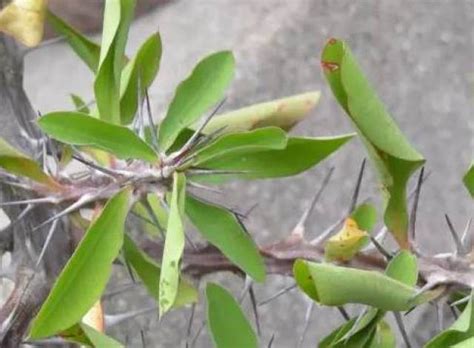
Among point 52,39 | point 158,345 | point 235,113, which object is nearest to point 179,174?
point 235,113

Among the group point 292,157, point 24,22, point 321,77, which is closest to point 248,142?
point 292,157

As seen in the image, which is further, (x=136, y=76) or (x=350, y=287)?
(x=136, y=76)

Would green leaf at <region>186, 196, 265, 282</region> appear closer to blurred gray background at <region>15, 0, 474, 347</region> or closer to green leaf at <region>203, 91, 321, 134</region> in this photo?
green leaf at <region>203, 91, 321, 134</region>

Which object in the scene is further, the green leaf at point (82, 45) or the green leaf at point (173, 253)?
the green leaf at point (82, 45)

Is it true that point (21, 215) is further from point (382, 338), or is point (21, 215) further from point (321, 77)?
point (321, 77)

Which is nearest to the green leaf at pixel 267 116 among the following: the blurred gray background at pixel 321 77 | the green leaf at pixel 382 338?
the green leaf at pixel 382 338

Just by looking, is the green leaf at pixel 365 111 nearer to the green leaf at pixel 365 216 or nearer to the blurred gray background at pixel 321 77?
the green leaf at pixel 365 216
